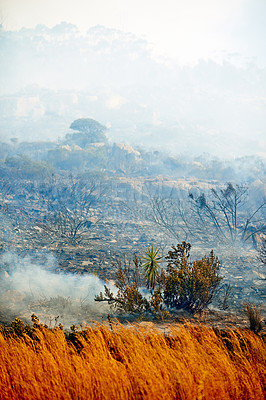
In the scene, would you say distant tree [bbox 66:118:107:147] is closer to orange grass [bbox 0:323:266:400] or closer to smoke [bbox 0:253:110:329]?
smoke [bbox 0:253:110:329]

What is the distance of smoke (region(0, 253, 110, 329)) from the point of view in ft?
23.0

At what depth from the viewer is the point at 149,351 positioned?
13.2ft

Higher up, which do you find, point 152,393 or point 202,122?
point 202,122

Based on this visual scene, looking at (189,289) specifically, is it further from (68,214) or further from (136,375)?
(68,214)

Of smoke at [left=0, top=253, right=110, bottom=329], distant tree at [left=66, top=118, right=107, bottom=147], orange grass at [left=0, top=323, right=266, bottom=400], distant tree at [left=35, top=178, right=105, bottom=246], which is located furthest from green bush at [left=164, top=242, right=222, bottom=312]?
distant tree at [left=66, top=118, right=107, bottom=147]

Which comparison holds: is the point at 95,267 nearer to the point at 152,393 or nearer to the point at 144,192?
the point at 152,393

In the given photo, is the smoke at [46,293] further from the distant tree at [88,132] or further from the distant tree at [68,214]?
the distant tree at [88,132]

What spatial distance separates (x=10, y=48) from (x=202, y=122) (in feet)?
474

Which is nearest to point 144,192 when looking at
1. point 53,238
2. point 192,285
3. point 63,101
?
point 53,238

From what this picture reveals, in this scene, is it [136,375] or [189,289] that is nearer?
[136,375]

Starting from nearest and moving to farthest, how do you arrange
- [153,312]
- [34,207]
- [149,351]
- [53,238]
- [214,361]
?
[214,361], [149,351], [153,312], [53,238], [34,207]

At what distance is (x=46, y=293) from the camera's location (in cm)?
874

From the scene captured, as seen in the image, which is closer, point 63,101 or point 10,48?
point 63,101

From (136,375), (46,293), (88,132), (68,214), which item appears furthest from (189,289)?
(88,132)
